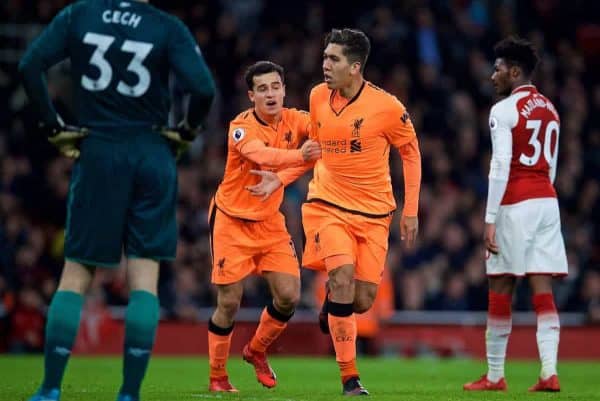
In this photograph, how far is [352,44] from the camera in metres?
9.41

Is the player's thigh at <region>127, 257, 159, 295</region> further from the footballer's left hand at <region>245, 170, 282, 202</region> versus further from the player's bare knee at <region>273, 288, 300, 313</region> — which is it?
the player's bare knee at <region>273, 288, 300, 313</region>

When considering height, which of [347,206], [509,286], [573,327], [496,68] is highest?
[496,68]

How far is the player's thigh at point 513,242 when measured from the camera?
32.9 feet

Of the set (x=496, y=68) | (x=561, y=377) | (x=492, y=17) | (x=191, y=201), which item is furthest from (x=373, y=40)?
(x=496, y=68)

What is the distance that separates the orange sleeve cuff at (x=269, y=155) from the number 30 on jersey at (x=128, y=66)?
2100mm

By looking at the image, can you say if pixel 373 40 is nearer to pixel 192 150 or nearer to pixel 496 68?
pixel 192 150

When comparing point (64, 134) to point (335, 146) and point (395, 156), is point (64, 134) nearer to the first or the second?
point (335, 146)

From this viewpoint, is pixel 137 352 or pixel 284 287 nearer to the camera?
pixel 137 352

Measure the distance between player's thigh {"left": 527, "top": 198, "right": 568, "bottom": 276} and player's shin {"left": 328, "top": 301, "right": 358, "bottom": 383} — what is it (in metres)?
1.71

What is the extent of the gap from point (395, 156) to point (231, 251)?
10.5 metres

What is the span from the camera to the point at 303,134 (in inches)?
399

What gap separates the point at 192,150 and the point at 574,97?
6319 mm

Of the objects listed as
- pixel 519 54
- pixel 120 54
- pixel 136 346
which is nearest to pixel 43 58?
pixel 120 54

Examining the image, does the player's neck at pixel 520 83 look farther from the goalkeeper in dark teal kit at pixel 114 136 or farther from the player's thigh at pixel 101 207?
the player's thigh at pixel 101 207
